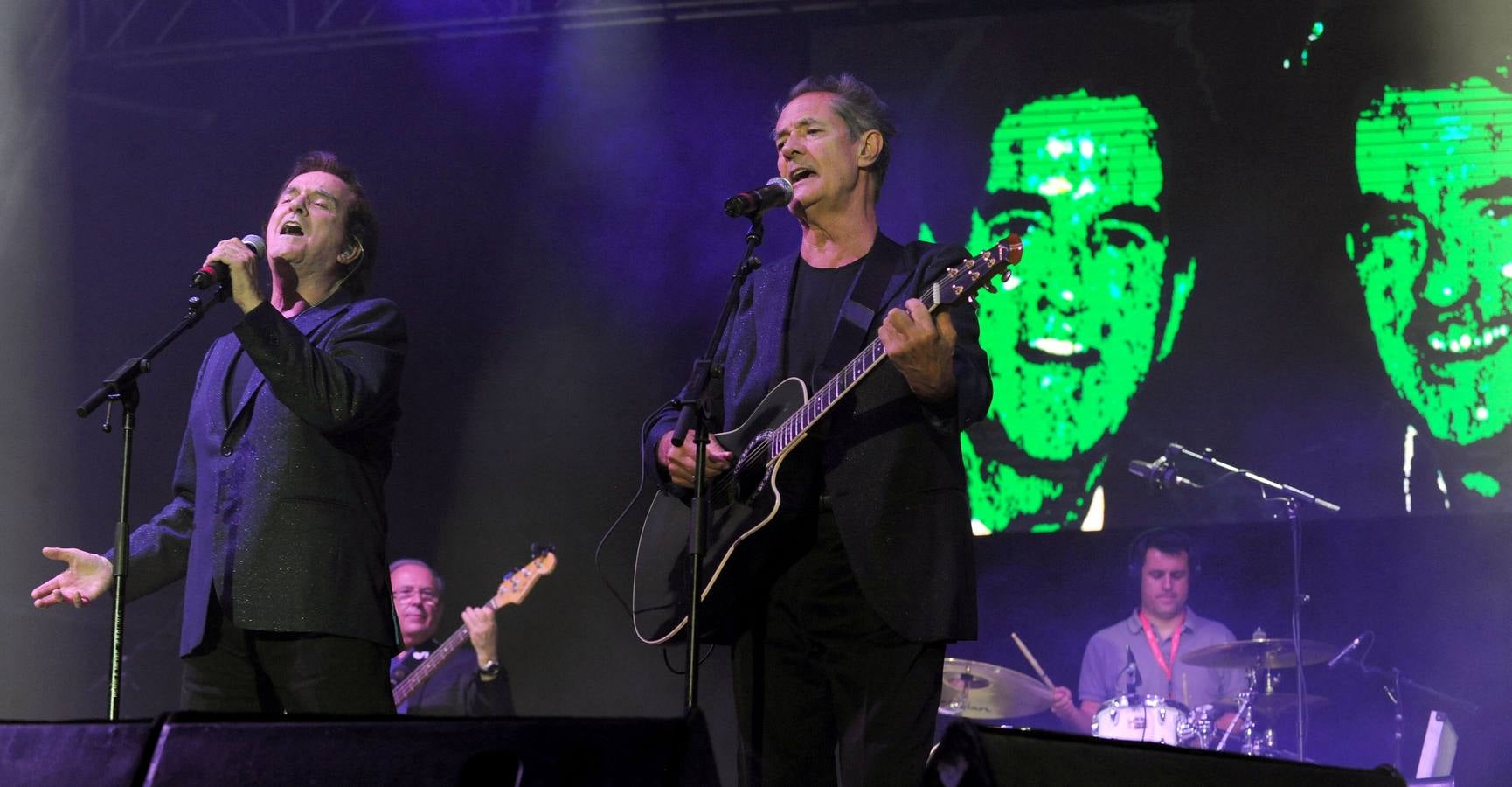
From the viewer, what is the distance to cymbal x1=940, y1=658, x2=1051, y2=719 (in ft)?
19.2

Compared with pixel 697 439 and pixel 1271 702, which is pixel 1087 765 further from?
pixel 1271 702

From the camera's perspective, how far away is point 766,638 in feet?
10.1

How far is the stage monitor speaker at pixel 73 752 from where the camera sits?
1845 mm

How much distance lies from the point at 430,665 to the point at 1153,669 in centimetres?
313

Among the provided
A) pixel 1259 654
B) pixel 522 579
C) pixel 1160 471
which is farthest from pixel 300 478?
pixel 1259 654

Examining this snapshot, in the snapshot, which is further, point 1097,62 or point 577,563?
point 577,563

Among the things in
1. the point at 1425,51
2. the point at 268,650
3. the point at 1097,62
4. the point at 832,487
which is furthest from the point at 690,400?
the point at 1425,51

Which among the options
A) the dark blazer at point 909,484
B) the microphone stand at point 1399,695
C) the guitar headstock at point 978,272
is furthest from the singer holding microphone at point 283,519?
the microphone stand at point 1399,695

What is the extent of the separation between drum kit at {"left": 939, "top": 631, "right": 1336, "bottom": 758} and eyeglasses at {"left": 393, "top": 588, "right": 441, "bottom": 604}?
2.33m

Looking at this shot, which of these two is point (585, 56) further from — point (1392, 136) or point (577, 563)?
point (1392, 136)

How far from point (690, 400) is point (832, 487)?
1.19 ft

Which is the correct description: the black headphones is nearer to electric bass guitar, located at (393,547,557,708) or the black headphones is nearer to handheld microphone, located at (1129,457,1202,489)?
handheld microphone, located at (1129,457,1202,489)

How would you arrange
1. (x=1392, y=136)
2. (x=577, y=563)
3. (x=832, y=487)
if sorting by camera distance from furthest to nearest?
1. (x=577, y=563)
2. (x=1392, y=136)
3. (x=832, y=487)

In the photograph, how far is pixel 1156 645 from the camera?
6.26 meters
